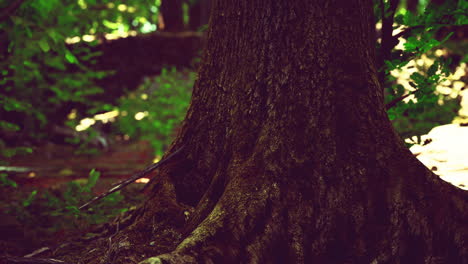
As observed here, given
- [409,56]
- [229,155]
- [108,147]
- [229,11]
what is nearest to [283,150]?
[229,155]

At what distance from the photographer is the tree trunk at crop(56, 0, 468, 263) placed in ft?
6.07

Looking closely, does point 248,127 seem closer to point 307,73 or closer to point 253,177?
point 253,177

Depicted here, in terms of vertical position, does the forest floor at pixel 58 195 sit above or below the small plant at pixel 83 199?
below

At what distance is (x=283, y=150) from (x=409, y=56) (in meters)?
1.33

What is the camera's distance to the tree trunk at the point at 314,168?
1.85 metres

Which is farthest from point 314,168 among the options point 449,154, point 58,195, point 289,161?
point 58,195

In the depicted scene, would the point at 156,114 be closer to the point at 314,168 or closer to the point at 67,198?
the point at 67,198

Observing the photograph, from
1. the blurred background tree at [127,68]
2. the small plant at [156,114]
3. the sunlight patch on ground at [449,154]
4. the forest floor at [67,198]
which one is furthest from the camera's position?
the small plant at [156,114]

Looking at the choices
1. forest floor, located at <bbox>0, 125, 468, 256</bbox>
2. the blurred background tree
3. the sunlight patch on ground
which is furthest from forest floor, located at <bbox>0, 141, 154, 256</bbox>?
the sunlight patch on ground

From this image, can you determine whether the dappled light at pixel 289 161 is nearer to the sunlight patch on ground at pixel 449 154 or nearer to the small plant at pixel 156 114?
the sunlight patch on ground at pixel 449 154

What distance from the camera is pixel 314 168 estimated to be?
1891 millimetres

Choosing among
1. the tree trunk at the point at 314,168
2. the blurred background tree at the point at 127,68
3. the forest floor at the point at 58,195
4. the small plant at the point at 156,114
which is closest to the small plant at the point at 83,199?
the forest floor at the point at 58,195

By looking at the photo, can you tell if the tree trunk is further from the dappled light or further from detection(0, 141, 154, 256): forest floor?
detection(0, 141, 154, 256): forest floor

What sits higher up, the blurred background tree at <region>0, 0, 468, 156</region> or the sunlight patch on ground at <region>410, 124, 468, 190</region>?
the blurred background tree at <region>0, 0, 468, 156</region>
